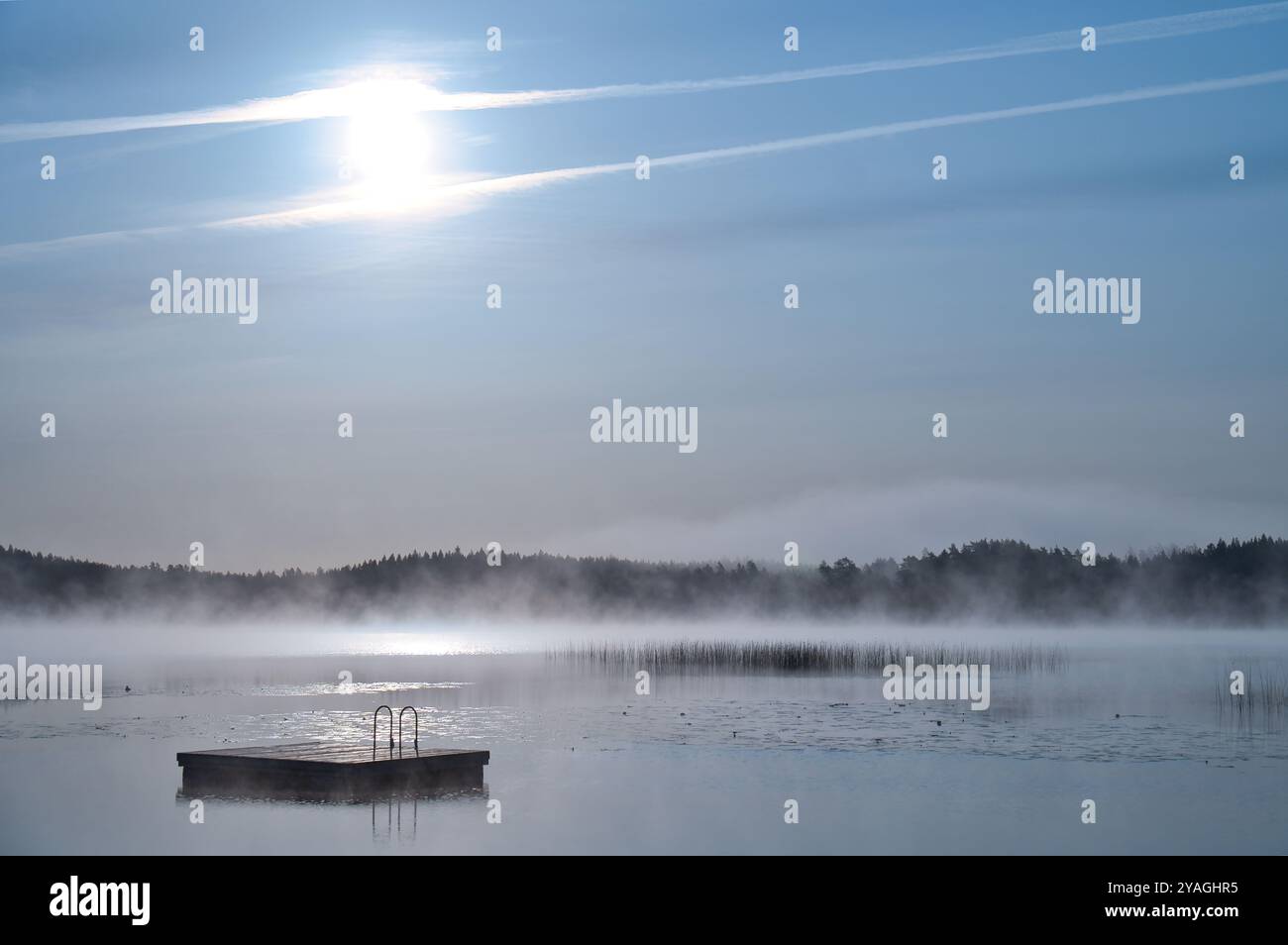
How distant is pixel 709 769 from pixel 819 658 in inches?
1259

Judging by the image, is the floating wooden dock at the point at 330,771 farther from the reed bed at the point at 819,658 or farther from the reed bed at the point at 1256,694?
the reed bed at the point at 819,658

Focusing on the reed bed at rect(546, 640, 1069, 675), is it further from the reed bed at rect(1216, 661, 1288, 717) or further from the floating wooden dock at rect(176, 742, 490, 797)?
the floating wooden dock at rect(176, 742, 490, 797)

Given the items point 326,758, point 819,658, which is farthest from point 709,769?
point 819,658

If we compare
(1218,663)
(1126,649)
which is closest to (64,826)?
(1218,663)

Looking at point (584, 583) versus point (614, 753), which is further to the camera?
point (584, 583)

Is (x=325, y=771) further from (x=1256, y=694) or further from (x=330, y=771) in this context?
(x=1256, y=694)

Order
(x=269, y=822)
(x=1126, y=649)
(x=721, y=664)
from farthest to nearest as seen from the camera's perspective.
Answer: (x=1126, y=649)
(x=721, y=664)
(x=269, y=822)

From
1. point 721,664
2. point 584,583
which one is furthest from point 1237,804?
point 584,583

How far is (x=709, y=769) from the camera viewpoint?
31.7 m

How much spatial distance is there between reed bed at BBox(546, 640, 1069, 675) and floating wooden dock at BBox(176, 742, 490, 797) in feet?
103

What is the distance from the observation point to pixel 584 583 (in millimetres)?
129500
